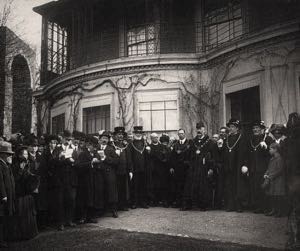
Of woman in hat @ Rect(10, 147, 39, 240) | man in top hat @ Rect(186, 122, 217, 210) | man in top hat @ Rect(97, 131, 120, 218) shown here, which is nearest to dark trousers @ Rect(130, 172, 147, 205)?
man in top hat @ Rect(97, 131, 120, 218)

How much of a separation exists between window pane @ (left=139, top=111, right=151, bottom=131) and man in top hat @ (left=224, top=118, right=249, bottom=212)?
16.3ft

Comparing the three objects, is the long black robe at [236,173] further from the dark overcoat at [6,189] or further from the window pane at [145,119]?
the window pane at [145,119]

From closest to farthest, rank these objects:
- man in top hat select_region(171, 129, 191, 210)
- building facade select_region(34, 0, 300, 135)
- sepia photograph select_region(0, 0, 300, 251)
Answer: sepia photograph select_region(0, 0, 300, 251), man in top hat select_region(171, 129, 191, 210), building facade select_region(34, 0, 300, 135)

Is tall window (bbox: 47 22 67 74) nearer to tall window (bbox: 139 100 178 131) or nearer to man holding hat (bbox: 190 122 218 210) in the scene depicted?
tall window (bbox: 139 100 178 131)

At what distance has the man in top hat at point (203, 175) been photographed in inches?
370

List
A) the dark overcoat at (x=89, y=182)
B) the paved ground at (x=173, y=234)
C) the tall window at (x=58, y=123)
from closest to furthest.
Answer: the paved ground at (x=173, y=234)
the dark overcoat at (x=89, y=182)
the tall window at (x=58, y=123)

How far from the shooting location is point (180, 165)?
10117mm

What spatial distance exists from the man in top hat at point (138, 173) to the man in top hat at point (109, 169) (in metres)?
0.89

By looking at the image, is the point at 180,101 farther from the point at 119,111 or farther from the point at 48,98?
the point at 48,98

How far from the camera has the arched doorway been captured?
49.6 feet

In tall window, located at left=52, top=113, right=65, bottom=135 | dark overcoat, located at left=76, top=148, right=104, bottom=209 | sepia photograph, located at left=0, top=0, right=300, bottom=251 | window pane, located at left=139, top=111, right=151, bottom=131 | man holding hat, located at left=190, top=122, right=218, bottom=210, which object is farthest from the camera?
tall window, located at left=52, top=113, right=65, bottom=135

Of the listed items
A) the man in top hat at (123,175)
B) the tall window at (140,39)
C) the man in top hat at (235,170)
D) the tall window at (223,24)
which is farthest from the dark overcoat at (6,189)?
the tall window at (140,39)

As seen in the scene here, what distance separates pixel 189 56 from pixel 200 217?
6904mm

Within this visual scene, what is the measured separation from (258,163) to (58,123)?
10.2 metres
